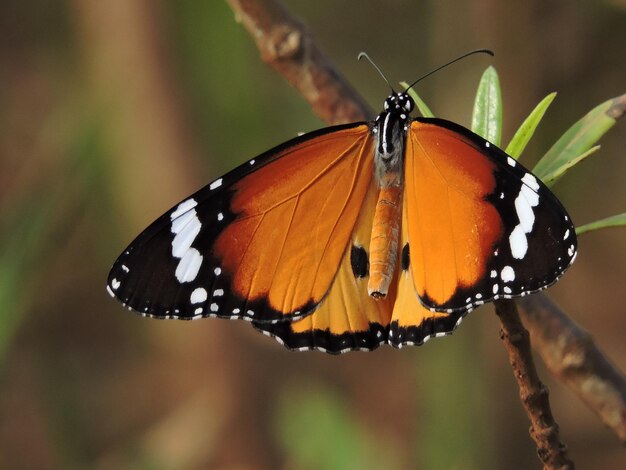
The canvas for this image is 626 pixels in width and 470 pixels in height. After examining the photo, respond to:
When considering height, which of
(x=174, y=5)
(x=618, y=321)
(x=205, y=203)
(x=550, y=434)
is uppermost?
(x=174, y=5)

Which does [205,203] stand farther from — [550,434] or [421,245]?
[550,434]

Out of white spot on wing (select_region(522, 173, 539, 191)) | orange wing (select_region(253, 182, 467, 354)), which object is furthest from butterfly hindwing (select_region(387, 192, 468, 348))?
white spot on wing (select_region(522, 173, 539, 191))

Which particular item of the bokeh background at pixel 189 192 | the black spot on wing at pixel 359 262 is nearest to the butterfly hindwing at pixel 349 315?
the black spot on wing at pixel 359 262

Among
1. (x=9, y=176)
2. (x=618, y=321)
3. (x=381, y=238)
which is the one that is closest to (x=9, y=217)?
(x=381, y=238)

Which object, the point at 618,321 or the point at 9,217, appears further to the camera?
the point at 618,321

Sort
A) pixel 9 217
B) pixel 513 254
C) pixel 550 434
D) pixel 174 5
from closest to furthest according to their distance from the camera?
pixel 550 434 < pixel 513 254 < pixel 9 217 < pixel 174 5

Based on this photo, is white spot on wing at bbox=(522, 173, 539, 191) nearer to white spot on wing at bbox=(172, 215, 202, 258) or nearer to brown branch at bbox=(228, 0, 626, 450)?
brown branch at bbox=(228, 0, 626, 450)

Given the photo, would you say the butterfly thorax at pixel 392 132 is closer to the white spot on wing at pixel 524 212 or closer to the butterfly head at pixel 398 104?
the butterfly head at pixel 398 104
